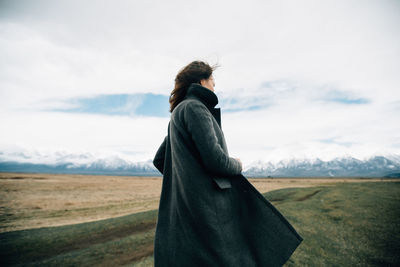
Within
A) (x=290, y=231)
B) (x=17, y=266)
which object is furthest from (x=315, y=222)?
(x=17, y=266)

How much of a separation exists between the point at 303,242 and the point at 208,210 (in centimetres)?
606

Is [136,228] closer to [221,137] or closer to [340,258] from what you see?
[340,258]

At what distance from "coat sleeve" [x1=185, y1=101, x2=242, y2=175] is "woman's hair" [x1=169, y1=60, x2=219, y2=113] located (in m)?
0.45

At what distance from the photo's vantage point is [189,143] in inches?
79.3

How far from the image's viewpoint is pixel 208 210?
71.5 inches

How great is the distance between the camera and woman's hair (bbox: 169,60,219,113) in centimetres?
233

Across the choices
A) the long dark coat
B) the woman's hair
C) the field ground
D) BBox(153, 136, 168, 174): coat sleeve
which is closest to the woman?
the long dark coat

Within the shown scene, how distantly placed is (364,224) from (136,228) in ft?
32.0

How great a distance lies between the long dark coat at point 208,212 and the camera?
5.95 feet

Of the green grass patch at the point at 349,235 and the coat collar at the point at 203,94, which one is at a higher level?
the coat collar at the point at 203,94

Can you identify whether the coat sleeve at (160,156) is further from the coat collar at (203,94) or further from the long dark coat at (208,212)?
the coat collar at (203,94)

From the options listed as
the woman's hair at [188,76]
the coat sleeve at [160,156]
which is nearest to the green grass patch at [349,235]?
the coat sleeve at [160,156]

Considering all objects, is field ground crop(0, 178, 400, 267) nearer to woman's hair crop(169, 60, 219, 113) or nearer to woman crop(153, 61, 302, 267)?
woman crop(153, 61, 302, 267)

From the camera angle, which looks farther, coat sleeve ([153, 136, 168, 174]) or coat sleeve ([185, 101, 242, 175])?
coat sleeve ([153, 136, 168, 174])
